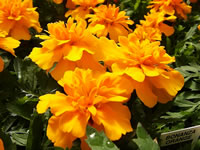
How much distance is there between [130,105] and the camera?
2.12 ft

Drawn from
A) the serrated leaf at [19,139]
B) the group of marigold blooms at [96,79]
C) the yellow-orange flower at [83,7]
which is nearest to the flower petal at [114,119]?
the group of marigold blooms at [96,79]

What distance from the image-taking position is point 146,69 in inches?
21.7

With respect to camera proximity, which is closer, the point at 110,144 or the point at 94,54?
the point at 110,144

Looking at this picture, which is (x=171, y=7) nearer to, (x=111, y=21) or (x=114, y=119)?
(x=111, y=21)

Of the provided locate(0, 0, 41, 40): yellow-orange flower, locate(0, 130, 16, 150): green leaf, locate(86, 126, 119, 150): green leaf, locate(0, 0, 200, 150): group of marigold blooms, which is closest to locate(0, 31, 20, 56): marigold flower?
locate(0, 0, 200, 150): group of marigold blooms

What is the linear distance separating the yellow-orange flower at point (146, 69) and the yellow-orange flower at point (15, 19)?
0.37m

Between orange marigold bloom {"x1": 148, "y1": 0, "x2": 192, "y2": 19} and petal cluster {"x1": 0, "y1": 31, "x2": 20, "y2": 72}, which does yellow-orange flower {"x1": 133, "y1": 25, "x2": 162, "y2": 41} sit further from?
petal cluster {"x1": 0, "y1": 31, "x2": 20, "y2": 72}

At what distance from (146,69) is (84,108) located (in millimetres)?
149

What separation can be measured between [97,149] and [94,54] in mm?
250

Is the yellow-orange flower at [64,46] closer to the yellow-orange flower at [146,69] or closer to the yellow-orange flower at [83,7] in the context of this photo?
the yellow-orange flower at [146,69]

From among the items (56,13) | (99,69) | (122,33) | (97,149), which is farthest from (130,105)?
(56,13)

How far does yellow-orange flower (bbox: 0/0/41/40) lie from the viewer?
2.78 ft

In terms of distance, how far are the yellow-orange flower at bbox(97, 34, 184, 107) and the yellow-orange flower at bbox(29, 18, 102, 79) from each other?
0.05 m

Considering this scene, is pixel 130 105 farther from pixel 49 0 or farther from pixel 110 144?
pixel 49 0
